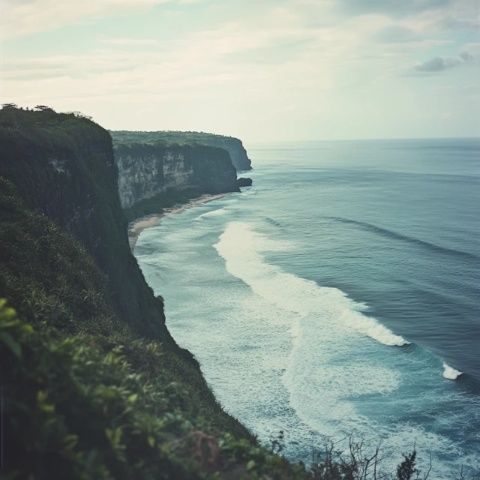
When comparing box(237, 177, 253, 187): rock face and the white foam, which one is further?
box(237, 177, 253, 187): rock face

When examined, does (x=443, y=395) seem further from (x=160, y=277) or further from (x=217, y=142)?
(x=217, y=142)

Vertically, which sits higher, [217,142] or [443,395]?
[217,142]

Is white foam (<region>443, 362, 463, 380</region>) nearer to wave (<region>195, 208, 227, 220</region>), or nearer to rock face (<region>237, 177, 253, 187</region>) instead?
wave (<region>195, 208, 227, 220</region>)

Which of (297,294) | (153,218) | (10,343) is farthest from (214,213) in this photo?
(10,343)

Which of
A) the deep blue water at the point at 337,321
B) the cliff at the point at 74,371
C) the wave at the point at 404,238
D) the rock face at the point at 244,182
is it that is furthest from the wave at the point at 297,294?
the rock face at the point at 244,182

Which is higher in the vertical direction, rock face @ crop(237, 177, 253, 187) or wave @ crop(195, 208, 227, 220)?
rock face @ crop(237, 177, 253, 187)

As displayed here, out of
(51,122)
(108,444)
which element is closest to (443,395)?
(108,444)

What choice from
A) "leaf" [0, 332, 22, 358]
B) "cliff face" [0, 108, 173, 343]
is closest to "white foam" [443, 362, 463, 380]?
"cliff face" [0, 108, 173, 343]
